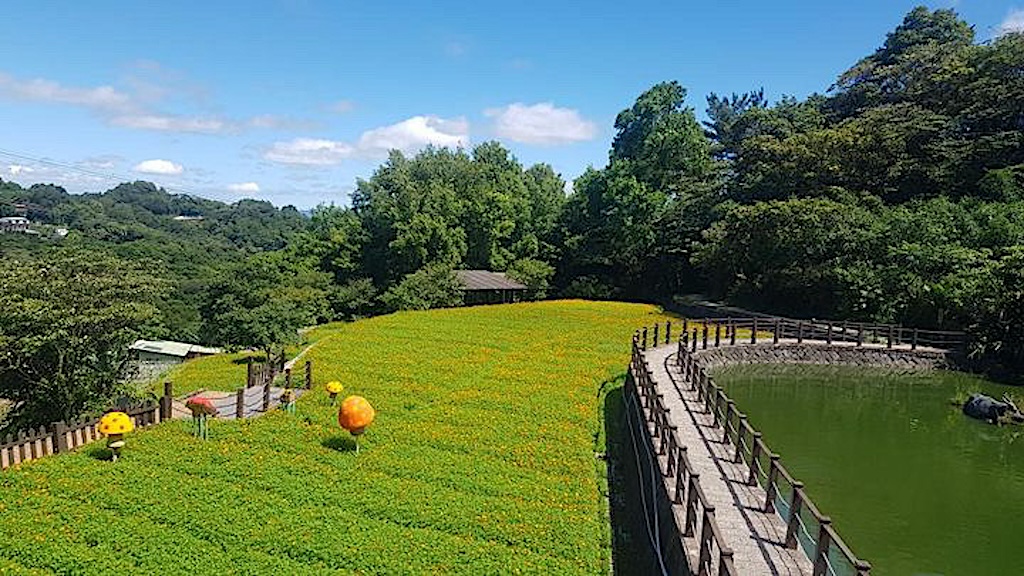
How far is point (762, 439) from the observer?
53.5 feet

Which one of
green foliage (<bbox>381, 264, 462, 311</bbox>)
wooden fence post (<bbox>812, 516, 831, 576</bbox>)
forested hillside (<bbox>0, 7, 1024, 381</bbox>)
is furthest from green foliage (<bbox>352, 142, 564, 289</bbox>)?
wooden fence post (<bbox>812, 516, 831, 576</bbox>)

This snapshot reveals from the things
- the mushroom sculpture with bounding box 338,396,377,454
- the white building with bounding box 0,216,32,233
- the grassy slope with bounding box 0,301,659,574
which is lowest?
the grassy slope with bounding box 0,301,659,574

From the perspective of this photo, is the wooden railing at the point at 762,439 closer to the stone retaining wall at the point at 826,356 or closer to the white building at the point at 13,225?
the stone retaining wall at the point at 826,356

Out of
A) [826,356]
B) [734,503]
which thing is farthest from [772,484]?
[826,356]

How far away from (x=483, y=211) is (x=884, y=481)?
43.0 m

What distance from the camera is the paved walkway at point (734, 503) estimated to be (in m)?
8.62

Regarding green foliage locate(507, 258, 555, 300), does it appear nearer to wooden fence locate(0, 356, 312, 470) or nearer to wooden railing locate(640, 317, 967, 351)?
wooden railing locate(640, 317, 967, 351)

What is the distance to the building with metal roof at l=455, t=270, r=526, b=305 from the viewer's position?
47.5 metres

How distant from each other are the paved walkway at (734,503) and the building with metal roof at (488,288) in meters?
30.7

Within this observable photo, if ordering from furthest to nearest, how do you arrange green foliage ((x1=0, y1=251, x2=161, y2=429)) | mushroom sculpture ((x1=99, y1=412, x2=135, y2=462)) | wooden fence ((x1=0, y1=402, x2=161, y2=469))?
1. green foliage ((x1=0, y1=251, x2=161, y2=429))
2. mushroom sculpture ((x1=99, y1=412, x2=135, y2=462))
3. wooden fence ((x1=0, y1=402, x2=161, y2=469))

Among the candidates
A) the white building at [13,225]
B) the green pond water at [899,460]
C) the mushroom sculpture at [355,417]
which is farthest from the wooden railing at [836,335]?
the white building at [13,225]

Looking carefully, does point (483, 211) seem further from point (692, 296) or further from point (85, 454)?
point (85, 454)

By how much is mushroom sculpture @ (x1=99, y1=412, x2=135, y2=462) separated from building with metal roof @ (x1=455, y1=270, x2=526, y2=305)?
33.1 metres

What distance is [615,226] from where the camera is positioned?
51.9 metres
